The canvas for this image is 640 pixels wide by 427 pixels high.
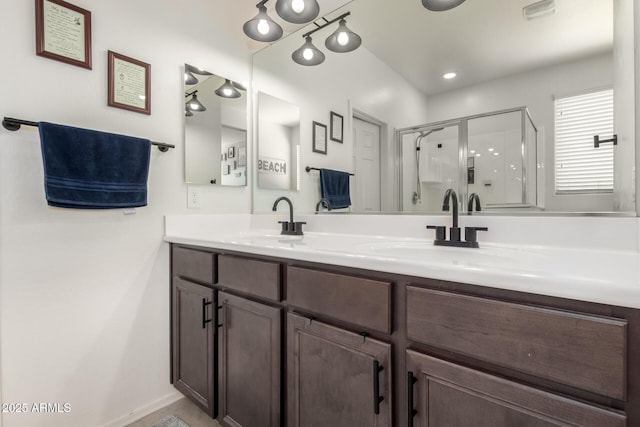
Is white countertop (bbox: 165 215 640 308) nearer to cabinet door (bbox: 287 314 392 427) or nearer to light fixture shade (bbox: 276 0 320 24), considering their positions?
cabinet door (bbox: 287 314 392 427)

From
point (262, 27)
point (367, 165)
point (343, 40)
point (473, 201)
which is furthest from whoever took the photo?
point (262, 27)

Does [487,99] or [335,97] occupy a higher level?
[335,97]

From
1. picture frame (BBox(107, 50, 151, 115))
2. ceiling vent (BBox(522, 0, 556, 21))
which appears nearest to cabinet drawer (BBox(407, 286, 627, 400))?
A: ceiling vent (BBox(522, 0, 556, 21))

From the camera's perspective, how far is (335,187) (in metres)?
1.71

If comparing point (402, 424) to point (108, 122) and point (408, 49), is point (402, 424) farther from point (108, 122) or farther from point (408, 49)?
point (108, 122)

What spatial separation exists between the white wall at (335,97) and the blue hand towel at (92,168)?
30.7 inches

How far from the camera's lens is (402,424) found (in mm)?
771

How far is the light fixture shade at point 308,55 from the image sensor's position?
1793 millimetres

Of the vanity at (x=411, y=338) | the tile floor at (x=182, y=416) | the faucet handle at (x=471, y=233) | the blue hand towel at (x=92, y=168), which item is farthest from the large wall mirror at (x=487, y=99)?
the tile floor at (x=182, y=416)

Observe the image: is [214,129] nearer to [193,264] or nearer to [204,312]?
[193,264]

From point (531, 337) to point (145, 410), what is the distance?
1750mm

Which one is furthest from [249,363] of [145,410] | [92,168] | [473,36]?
[473,36]

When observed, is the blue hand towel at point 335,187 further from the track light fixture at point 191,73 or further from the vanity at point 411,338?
the track light fixture at point 191,73

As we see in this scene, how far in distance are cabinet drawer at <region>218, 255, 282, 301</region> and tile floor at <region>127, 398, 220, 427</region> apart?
75 cm
